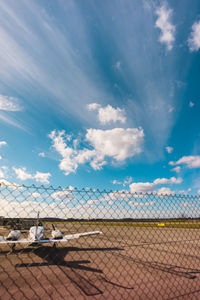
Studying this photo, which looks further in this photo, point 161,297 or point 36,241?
point 36,241

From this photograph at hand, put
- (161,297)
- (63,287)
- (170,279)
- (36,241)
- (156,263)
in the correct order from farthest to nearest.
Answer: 1. (36,241)
2. (156,263)
3. (170,279)
4. (63,287)
5. (161,297)

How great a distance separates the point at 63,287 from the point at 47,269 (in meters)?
2.35

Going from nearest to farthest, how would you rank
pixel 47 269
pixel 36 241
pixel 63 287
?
1. pixel 63 287
2. pixel 47 269
3. pixel 36 241

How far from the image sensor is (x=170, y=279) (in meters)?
5.61

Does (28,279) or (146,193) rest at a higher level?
(146,193)

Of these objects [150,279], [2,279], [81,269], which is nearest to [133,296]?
[150,279]

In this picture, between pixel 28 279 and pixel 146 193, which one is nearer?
pixel 146 193

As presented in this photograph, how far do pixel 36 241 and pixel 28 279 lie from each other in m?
5.89

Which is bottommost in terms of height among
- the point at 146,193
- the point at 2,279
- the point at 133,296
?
the point at 2,279

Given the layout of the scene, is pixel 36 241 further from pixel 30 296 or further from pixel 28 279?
pixel 30 296

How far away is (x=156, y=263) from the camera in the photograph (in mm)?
7793

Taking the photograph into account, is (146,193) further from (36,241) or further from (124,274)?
(36,241)

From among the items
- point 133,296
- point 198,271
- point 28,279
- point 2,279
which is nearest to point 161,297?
point 133,296

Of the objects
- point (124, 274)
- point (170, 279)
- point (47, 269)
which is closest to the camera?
point (170, 279)
